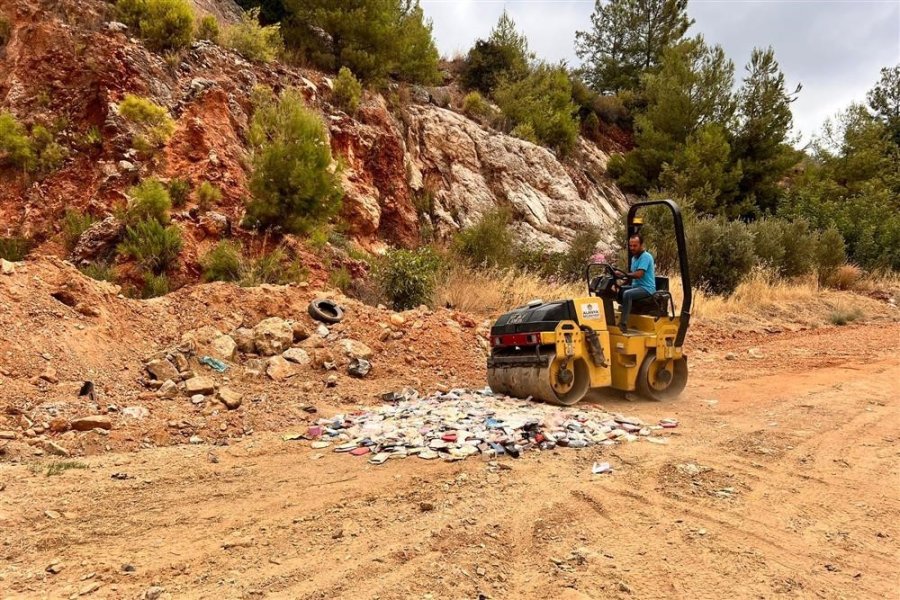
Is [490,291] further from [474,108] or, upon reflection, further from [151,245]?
[474,108]

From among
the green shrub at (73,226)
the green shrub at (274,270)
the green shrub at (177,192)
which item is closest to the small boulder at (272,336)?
the green shrub at (274,270)

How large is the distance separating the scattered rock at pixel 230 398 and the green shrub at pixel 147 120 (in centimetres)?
694

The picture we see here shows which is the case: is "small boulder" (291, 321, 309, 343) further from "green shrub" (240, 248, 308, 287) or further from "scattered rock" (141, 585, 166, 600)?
"scattered rock" (141, 585, 166, 600)

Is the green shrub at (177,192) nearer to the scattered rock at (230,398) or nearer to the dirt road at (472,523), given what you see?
the scattered rock at (230,398)

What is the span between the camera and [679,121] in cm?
2394

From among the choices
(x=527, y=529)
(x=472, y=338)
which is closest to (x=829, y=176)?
(x=472, y=338)

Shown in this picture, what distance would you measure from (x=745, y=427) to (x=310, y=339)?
204 inches

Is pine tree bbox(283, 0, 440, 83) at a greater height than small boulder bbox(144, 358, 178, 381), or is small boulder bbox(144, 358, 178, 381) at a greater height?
pine tree bbox(283, 0, 440, 83)

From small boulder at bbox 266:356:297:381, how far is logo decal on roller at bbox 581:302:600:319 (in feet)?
11.5

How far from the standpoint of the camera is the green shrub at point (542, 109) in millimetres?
22250

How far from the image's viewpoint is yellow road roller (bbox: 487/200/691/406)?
5.70 m

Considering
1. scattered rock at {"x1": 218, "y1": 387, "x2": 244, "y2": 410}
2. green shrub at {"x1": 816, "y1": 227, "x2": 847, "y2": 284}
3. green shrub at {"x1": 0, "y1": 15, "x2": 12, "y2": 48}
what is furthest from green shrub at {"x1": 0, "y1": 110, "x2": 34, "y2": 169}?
green shrub at {"x1": 816, "y1": 227, "x2": 847, "y2": 284}

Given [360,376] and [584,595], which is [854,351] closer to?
[360,376]

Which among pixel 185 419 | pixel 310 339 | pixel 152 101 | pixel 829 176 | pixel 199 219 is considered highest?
pixel 829 176
